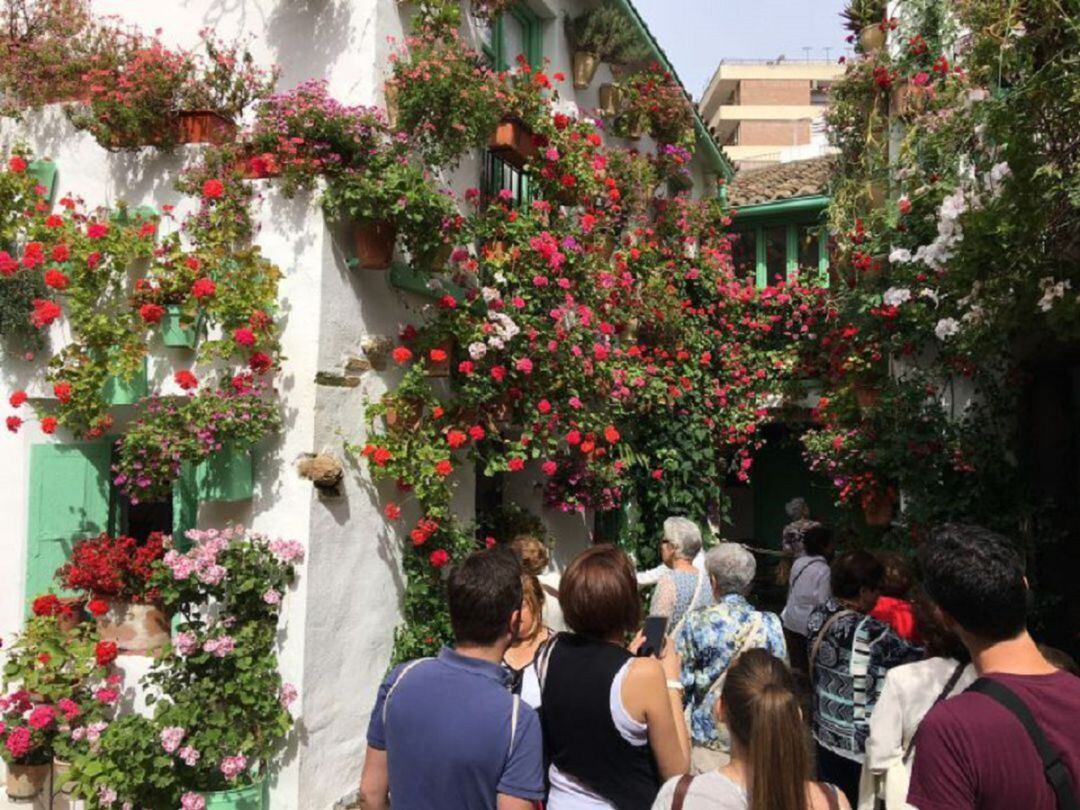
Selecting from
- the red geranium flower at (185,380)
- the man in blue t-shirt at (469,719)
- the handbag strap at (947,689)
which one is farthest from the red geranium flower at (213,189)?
the handbag strap at (947,689)

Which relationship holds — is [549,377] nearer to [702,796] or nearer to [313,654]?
[313,654]

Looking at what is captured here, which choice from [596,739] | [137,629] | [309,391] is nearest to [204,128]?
[309,391]

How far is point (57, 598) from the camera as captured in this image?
17.6 feet

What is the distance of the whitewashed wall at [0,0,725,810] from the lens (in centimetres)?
502

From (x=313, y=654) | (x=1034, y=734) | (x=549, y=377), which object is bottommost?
(x=313, y=654)

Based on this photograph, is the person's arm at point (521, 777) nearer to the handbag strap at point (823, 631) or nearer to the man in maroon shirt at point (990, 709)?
the man in maroon shirt at point (990, 709)

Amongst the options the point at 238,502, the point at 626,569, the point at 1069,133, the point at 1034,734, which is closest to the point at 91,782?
the point at 238,502

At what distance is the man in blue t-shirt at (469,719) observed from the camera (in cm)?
250

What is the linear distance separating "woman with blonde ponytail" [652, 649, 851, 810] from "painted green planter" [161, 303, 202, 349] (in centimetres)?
401

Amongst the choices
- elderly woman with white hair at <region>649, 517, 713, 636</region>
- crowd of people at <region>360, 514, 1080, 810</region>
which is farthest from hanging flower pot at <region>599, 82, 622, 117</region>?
crowd of people at <region>360, 514, 1080, 810</region>

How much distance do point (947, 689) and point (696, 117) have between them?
9.15m

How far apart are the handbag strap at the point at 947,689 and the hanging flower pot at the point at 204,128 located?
15.7 ft

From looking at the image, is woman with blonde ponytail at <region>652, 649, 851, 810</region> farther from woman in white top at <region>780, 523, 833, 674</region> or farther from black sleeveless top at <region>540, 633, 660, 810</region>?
woman in white top at <region>780, 523, 833, 674</region>

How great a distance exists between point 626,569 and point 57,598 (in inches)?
159
